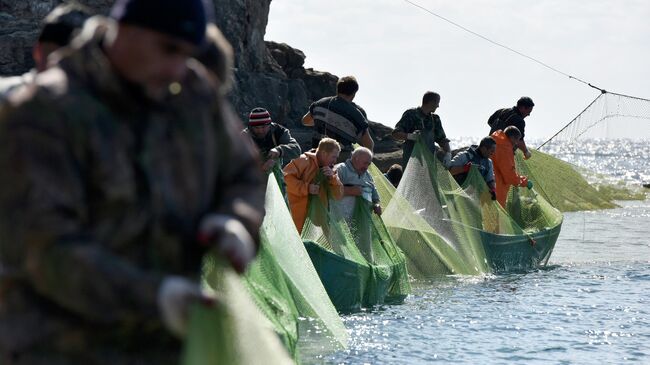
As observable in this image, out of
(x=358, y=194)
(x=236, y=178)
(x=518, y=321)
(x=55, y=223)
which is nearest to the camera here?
(x=55, y=223)

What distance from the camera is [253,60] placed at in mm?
37375

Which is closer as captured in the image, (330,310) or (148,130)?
(148,130)

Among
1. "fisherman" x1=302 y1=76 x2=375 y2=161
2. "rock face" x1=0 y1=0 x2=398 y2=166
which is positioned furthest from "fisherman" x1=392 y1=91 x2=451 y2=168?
"rock face" x1=0 y1=0 x2=398 y2=166

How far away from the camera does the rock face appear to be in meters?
29.1

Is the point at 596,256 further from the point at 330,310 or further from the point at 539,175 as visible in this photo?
the point at 330,310

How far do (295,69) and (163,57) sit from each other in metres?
39.1

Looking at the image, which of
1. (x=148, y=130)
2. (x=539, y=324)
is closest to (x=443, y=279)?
(x=539, y=324)

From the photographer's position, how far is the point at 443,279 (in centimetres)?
1280

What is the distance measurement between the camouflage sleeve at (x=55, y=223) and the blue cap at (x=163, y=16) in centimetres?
25

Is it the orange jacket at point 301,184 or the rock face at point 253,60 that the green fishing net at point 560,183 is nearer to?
the rock face at point 253,60

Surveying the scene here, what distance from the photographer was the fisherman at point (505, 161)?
15312mm

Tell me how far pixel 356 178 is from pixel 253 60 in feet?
87.6

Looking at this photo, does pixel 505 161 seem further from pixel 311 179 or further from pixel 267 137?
pixel 267 137

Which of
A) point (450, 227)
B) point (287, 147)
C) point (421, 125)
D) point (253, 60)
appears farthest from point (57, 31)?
point (253, 60)
